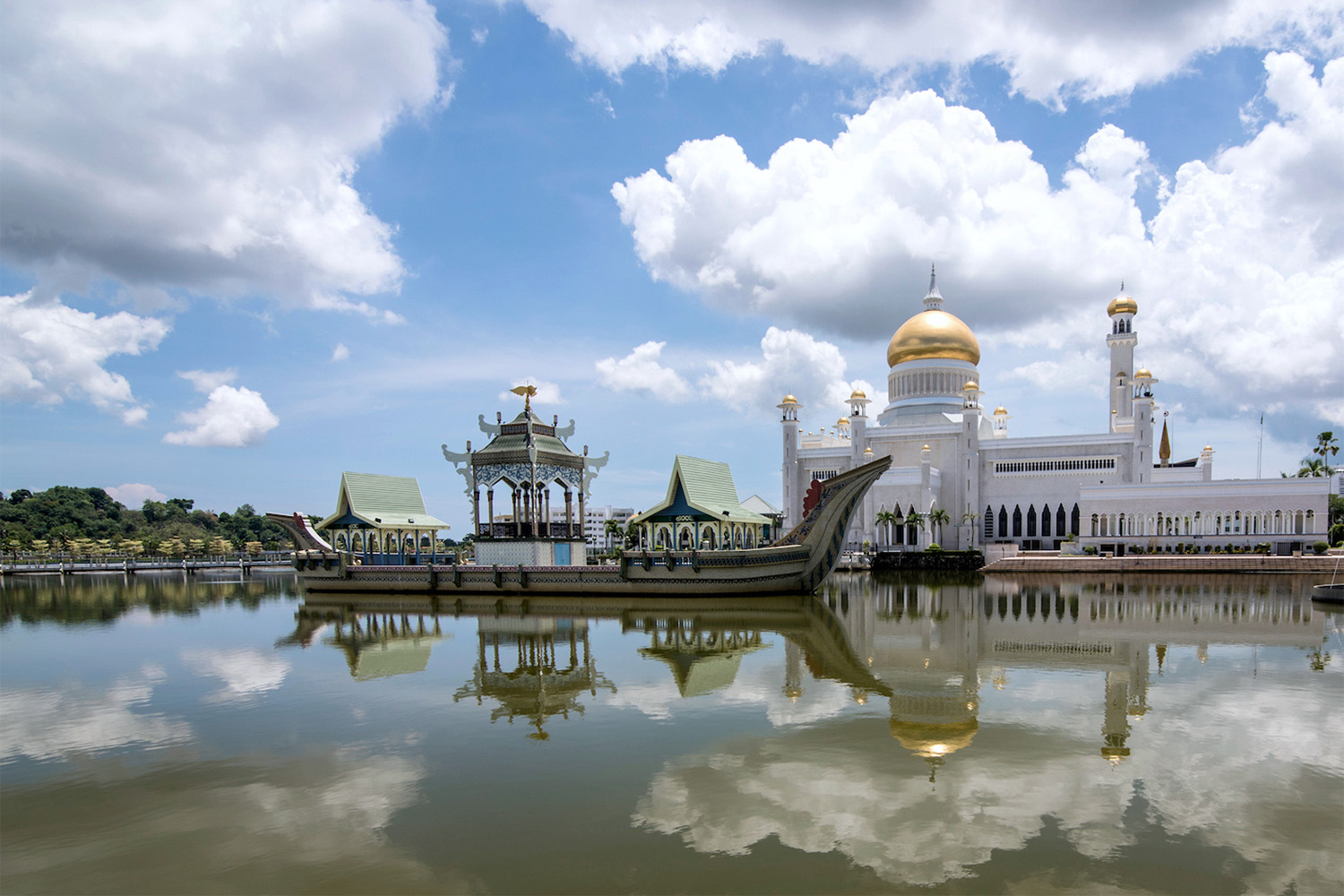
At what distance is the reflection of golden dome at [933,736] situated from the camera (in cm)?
823

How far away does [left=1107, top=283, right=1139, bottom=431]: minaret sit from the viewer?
55.9 metres

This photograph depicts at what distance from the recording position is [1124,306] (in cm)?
5678

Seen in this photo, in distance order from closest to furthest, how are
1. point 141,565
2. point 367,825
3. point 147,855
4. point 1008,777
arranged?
1. point 147,855
2. point 367,825
3. point 1008,777
4. point 141,565

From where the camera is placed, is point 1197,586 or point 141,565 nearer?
point 1197,586

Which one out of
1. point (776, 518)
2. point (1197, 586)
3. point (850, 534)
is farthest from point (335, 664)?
point (850, 534)

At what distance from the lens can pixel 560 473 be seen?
31.2 meters

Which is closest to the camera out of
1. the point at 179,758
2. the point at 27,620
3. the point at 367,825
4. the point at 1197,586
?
the point at 367,825

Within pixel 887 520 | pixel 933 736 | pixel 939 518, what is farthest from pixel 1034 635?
pixel 939 518

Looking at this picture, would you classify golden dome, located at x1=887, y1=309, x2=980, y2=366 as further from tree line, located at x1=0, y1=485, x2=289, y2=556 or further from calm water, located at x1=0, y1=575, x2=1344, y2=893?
tree line, located at x1=0, y1=485, x2=289, y2=556

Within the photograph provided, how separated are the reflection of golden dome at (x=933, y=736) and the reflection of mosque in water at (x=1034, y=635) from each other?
0.02 m

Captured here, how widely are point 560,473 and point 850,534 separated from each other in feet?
93.4

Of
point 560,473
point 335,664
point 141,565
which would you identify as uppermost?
point 560,473

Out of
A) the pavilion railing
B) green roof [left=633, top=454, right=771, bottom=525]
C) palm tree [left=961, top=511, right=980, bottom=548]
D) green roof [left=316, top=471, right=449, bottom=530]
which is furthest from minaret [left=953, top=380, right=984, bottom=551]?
green roof [left=316, top=471, right=449, bottom=530]

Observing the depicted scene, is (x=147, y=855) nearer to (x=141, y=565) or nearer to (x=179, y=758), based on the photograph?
(x=179, y=758)
